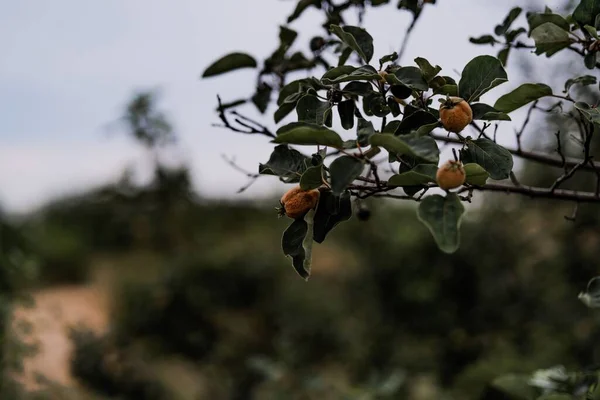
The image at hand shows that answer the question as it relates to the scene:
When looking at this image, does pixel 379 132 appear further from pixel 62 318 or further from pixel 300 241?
pixel 62 318

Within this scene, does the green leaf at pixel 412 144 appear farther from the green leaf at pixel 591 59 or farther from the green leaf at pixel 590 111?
the green leaf at pixel 591 59

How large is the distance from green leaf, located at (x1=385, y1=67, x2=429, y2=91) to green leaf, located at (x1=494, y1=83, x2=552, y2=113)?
97 mm

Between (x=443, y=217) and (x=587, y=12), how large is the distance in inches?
15.4

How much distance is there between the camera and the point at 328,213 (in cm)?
55

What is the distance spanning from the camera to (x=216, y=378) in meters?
3.34

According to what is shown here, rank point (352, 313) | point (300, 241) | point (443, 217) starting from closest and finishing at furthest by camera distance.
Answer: point (443, 217), point (300, 241), point (352, 313)

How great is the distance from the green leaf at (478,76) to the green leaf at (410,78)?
1.7 inches

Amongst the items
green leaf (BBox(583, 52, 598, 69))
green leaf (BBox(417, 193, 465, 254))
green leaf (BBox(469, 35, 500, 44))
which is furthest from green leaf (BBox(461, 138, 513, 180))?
green leaf (BBox(469, 35, 500, 44))

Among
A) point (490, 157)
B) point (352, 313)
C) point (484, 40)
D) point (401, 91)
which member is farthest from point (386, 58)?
point (352, 313)

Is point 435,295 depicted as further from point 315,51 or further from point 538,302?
point 315,51

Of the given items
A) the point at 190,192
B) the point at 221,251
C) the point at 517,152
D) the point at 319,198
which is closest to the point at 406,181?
the point at 319,198

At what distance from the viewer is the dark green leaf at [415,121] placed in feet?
1.79

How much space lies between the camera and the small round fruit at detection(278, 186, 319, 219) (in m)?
0.54

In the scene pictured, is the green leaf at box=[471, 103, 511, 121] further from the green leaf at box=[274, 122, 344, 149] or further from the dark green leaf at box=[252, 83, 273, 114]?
the dark green leaf at box=[252, 83, 273, 114]
